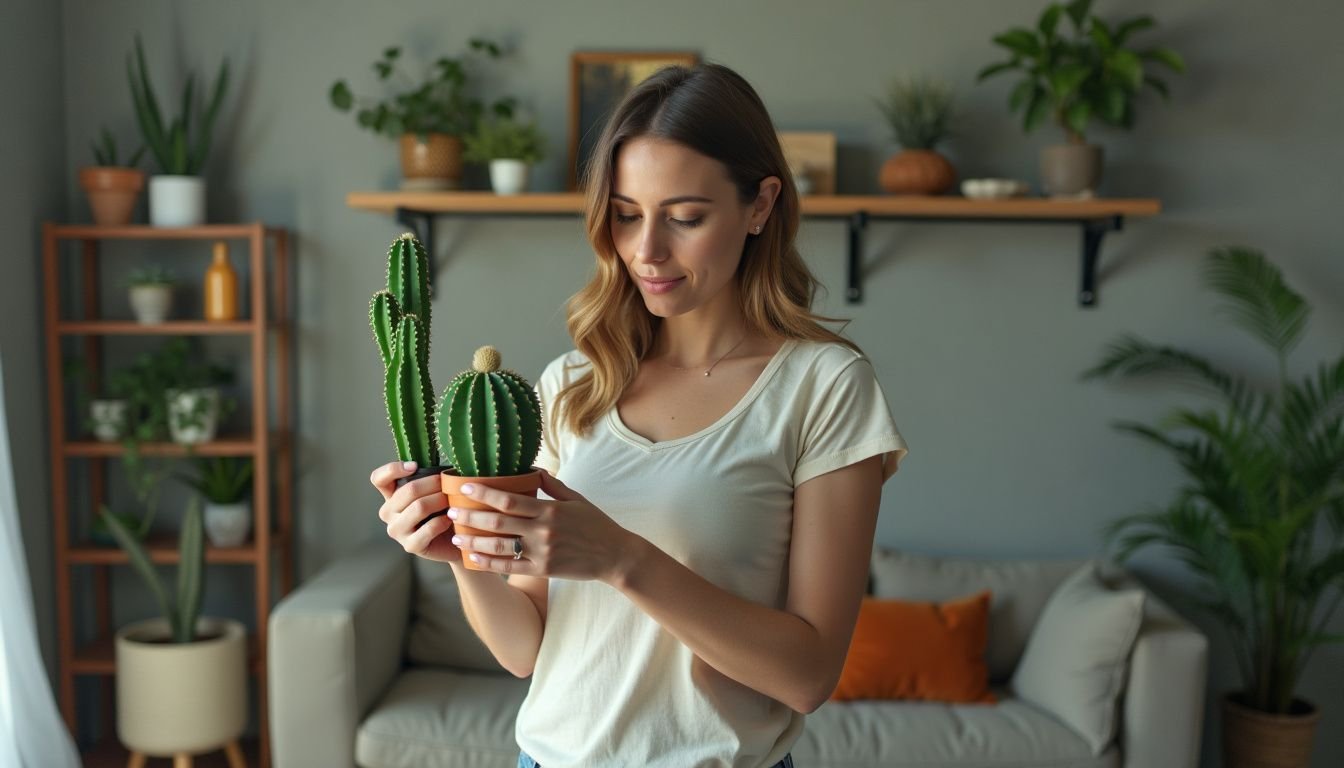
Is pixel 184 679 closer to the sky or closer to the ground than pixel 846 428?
closer to the ground

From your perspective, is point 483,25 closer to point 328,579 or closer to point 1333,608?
point 328,579

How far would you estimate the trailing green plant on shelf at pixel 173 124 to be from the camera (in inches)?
122

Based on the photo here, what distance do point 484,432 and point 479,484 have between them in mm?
44

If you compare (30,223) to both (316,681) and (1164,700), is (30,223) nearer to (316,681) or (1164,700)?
(316,681)

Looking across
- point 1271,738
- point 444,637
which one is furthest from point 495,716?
point 1271,738

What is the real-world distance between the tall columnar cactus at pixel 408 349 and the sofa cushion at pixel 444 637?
1992 mm

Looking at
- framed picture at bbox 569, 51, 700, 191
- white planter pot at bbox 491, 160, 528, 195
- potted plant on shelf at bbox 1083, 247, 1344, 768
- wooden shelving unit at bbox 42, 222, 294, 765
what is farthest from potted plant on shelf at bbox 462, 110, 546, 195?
potted plant on shelf at bbox 1083, 247, 1344, 768

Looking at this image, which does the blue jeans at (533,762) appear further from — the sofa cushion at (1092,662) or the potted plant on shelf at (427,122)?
the potted plant on shelf at (427,122)

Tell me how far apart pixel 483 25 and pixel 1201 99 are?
1928 mm

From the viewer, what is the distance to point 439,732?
2666 millimetres

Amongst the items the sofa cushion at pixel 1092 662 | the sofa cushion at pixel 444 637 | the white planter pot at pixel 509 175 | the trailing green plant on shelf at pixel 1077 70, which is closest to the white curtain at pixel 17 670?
the sofa cushion at pixel 444 637

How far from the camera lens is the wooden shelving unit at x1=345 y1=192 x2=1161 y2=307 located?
3.02m

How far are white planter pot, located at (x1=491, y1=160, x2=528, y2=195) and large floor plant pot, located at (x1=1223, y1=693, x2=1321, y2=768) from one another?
222 cm

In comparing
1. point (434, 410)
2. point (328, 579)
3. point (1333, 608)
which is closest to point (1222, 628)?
point (1333, 608)
